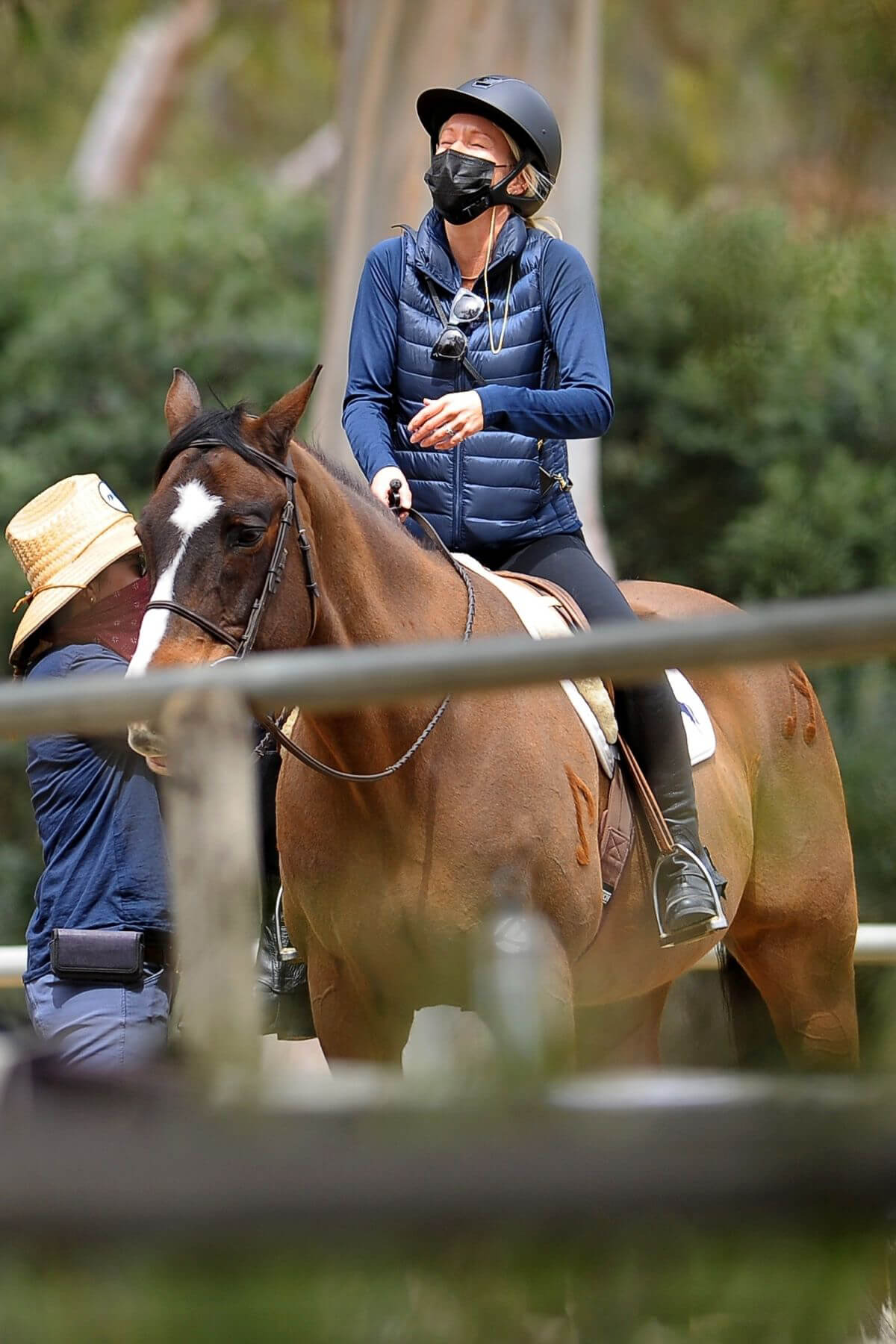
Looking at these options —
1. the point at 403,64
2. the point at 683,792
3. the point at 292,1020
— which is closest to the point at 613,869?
the point at 683,792

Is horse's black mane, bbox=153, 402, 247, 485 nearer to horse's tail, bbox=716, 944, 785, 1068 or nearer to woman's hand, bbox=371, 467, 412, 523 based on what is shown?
woman's hand, bbox=371, 467, 412, 523

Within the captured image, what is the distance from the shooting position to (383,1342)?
144 cm

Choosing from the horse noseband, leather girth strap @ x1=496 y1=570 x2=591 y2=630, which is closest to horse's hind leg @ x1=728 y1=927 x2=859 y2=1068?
leather girth strap @ x1=496 y1=570 x2=591 y2=630

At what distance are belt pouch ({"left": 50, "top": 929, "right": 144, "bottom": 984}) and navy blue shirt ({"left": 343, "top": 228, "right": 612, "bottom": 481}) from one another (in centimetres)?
125

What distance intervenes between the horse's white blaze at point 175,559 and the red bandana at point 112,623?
1.92 feet

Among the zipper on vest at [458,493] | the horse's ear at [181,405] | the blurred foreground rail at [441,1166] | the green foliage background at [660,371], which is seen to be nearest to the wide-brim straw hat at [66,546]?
the horse's ear at [181,405]

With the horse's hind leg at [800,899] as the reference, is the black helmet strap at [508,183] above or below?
above

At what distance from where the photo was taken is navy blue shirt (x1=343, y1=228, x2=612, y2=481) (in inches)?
164

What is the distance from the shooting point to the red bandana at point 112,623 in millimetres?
4070

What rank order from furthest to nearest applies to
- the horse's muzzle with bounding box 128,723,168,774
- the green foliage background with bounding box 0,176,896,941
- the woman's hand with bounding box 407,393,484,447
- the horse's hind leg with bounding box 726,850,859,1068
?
the green foliage background with bounding box 0,176,896,941, the horse's hind leg with bounding box 726,850,859,1068, the woman's hand with bounding box 407,393,484,447, the horse's muzzle with bounding box 128,723,168,774

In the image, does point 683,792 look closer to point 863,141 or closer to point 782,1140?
point 782,1140

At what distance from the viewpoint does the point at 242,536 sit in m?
3.52

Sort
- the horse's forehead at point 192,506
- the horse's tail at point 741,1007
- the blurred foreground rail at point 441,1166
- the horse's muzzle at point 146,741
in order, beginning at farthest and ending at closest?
1. the horse's tail at point 741,1007
2. the horse's forehead at point 192,506
3. the horse's muzzle at point 146,741
4. the blurred foreground rail at point 441,1166

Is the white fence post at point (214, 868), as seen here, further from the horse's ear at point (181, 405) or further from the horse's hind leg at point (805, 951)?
the horse's hind leg at point (805, 951)
